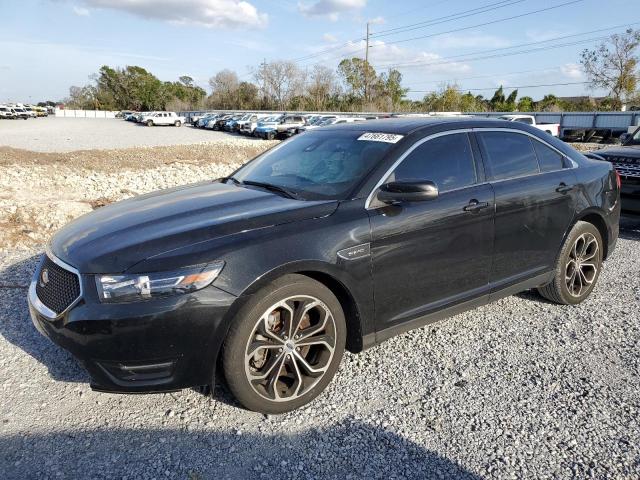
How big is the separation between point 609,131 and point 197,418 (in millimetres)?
29972

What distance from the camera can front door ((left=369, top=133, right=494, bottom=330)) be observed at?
323 centimetres

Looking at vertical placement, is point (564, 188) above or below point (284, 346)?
above

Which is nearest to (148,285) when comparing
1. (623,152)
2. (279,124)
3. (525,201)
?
(525,201)

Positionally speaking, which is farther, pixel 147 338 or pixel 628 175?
pixel 628 175

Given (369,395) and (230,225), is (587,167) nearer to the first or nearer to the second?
(369,395)

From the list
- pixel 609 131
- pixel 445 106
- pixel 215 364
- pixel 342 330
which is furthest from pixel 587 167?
pixel 445 106

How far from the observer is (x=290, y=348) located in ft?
9.73

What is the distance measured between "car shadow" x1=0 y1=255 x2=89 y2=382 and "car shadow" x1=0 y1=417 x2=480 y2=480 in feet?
1.90

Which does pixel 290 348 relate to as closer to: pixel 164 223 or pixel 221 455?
pixel 221 455

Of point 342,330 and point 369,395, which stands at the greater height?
point 342,330

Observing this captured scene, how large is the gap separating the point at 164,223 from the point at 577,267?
3739 mm

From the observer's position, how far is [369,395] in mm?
3174

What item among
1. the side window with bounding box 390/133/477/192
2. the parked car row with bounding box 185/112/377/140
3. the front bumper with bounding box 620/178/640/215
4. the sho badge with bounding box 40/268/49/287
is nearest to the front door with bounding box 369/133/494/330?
the side window with bounding box 390/133/477/192

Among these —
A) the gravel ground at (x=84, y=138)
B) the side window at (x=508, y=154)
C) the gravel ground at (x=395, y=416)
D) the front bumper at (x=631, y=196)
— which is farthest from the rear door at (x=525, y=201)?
the gravel ground at (x=84, y=138)
